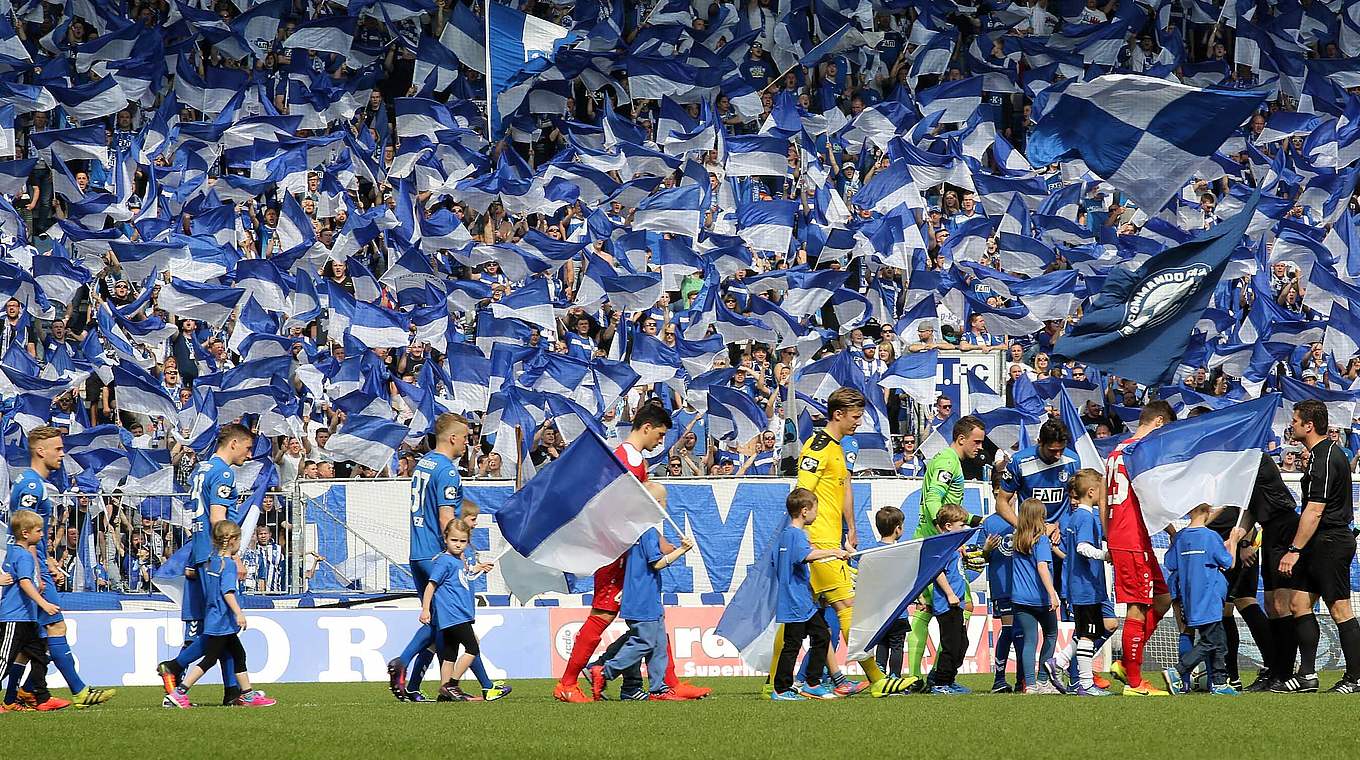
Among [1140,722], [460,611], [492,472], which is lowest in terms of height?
[1140,722]

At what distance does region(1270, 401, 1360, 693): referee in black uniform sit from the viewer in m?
12.1

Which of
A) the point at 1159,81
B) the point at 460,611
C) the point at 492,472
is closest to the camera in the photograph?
the point at 460,611

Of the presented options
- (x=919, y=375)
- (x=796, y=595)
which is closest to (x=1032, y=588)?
(x=796, y=595)

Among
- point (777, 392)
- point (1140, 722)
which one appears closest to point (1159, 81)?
point (1140, 722)

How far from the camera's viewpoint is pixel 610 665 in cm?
1184

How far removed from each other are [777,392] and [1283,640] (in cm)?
1146

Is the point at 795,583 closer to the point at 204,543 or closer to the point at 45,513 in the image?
the point at 204,543

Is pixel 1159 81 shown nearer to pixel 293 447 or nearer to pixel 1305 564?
pixel 1305 564

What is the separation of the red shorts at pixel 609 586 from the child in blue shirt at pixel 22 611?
401 cm

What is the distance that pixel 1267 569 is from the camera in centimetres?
1257

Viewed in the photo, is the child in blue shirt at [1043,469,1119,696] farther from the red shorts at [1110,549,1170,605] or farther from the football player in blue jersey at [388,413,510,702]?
the football player in blue jersey at [388,413,510,702]

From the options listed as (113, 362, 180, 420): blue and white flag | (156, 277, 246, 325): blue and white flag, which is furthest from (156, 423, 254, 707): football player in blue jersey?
(156, 277, 246, 325): blue and white flag

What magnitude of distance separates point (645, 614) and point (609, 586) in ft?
1.39

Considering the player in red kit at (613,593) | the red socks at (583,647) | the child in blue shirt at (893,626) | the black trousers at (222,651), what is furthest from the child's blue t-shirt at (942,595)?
the black trousers at (222,651)
